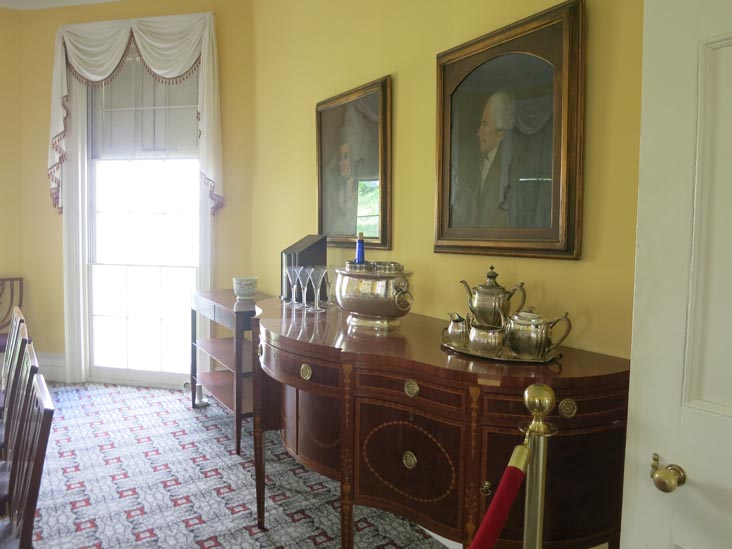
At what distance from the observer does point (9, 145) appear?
4.51 metres

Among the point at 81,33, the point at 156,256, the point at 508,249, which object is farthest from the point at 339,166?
the point at 81,33

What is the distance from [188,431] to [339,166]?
6.66ft

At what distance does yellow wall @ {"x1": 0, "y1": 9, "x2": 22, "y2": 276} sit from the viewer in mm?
4457

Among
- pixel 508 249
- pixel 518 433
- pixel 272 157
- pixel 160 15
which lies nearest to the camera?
pixel 518 433

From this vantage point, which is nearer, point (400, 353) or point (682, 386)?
point (682, 386)

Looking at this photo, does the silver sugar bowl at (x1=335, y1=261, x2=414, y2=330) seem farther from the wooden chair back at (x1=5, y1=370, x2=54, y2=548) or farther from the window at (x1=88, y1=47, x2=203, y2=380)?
the window at (x1=88, y1=47, x2=203, y2=380)

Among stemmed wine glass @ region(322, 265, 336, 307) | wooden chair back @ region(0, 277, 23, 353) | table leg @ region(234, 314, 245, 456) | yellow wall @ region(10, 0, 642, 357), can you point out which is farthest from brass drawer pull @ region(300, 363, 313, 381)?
wooden chair back @ region(0, 277, 23, 353)

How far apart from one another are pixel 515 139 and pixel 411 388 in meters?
0.96

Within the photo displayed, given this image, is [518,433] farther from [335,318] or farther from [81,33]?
[81,33]

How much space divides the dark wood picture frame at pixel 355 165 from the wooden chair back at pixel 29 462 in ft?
5.38

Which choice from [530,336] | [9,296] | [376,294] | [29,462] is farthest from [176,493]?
[9,296]

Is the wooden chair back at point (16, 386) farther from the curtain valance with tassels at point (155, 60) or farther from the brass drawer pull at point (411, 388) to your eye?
the curtain valance with tassels at point (155, 60)

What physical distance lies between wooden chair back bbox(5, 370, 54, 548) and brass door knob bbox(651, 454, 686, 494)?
127 centimetres

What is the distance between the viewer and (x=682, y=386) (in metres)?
0.97
